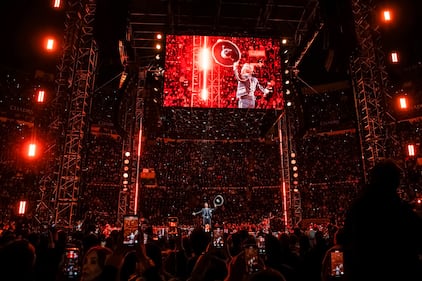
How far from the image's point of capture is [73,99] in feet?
34.1

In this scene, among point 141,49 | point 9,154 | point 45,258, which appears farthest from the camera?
point 9,154

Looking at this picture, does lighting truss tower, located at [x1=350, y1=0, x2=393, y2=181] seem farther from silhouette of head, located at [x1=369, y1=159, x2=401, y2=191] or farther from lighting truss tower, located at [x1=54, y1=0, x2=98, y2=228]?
lighting truss tower, located at [x1=54, y1=0, x2=98, y2=228]

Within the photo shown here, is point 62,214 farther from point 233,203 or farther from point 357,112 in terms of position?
point 233,203

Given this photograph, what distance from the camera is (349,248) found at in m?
2.12

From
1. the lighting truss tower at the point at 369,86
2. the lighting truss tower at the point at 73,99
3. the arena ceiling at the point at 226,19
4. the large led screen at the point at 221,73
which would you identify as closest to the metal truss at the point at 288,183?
the large led screen at the point at 221,73

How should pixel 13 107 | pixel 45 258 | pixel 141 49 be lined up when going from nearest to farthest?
pixel 45 258 → pixel 141 49 → pixel 13 107

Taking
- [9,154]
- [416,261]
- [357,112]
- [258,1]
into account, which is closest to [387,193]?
[416,261]

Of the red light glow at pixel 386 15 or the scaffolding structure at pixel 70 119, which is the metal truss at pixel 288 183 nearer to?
the red light glow at pixel 386 15

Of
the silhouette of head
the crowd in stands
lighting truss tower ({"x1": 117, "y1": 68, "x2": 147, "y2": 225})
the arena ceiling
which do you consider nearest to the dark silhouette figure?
the silhouette of head

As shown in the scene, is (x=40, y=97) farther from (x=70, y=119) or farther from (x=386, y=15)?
(x=386, y=15)

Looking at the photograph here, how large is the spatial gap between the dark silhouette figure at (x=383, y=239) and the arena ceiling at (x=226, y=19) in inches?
486

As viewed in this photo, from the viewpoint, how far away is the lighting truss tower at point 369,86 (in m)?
10.0

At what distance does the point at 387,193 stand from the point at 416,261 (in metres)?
0.43

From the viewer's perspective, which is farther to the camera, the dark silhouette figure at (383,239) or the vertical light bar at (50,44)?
the vertical light bar at (50,44)
